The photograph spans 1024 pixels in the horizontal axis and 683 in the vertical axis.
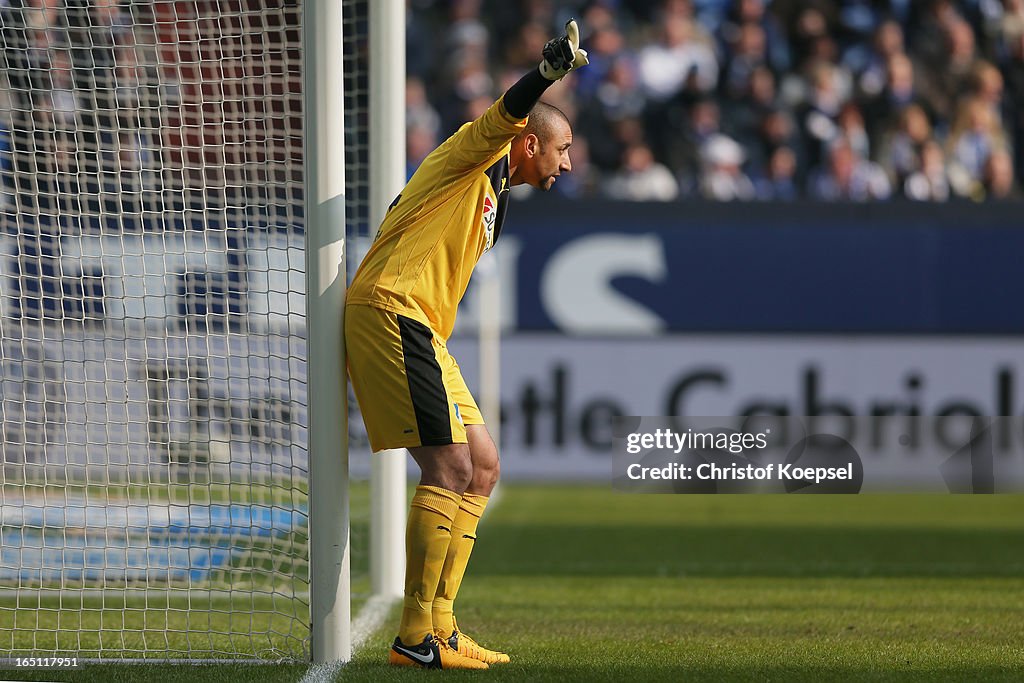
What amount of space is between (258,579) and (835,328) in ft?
23.1

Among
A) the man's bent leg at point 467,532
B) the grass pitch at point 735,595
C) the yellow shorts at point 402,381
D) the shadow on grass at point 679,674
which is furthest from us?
the man's bent leg at point 467,532

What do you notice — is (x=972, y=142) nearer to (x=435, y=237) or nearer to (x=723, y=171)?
(x=723, y=171)

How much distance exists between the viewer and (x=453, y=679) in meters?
4.41

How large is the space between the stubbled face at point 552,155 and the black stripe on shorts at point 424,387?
721mm

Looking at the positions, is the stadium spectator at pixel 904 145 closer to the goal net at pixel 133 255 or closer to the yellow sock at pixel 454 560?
the goal net at pixel 133 255

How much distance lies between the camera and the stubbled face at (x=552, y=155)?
4816 millimetres

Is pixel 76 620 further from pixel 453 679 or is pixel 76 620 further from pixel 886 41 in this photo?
pixel 886 41

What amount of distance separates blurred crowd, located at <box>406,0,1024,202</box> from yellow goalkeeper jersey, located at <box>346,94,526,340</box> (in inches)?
324

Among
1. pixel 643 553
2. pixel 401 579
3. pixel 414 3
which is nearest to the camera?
pixel 401 579

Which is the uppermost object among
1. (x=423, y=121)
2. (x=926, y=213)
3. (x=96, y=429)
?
(x=423, y=121)

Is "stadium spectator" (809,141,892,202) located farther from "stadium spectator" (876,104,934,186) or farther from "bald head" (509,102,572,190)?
"bald head" (509,102,572,190)

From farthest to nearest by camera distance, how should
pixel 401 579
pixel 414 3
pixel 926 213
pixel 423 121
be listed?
pixel 414 3, pixel 423 121, pixel 926 213, pixel 401 579

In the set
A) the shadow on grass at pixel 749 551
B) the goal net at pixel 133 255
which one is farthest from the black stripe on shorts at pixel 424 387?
the shadow on grass at pixel 749 551

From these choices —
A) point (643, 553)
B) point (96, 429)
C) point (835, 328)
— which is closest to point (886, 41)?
point (835, 328)
